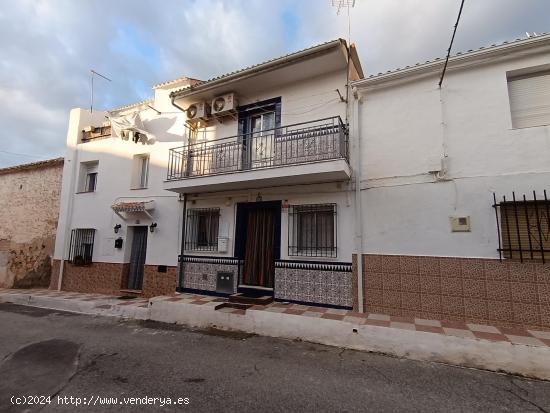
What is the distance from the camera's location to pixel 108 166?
11.6 metres

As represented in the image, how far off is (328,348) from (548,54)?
7339 mm

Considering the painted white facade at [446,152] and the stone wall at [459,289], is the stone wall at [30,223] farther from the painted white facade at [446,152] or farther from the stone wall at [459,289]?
the stone wall at [459,289]

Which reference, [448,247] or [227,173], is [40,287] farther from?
[448,247]

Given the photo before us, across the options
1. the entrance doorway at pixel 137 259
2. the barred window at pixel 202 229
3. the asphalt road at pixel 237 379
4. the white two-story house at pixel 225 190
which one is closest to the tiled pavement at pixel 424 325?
the white two-story house at pixel 225 190

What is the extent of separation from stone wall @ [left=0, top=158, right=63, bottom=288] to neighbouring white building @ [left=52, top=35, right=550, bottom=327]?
377cm

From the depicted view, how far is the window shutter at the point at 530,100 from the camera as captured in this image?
5.89 m

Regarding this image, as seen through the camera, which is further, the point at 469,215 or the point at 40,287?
the point at 40,287

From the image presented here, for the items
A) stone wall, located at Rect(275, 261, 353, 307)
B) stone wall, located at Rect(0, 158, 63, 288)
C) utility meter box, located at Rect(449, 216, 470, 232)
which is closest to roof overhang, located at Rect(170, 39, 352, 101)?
utility meter box, located at Rect(449, 216, 470, 232)

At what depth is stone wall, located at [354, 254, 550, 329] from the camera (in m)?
5.39

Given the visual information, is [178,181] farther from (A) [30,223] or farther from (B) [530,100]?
(A) [30,223]

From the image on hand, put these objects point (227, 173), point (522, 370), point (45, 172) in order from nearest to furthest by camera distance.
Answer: point (522, 370), point (227, 173), point (45, 172)

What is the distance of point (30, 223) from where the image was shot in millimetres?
13242

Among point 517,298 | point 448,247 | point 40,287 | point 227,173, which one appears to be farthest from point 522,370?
point 40,287

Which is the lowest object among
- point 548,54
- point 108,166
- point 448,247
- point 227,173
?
point 448,247
